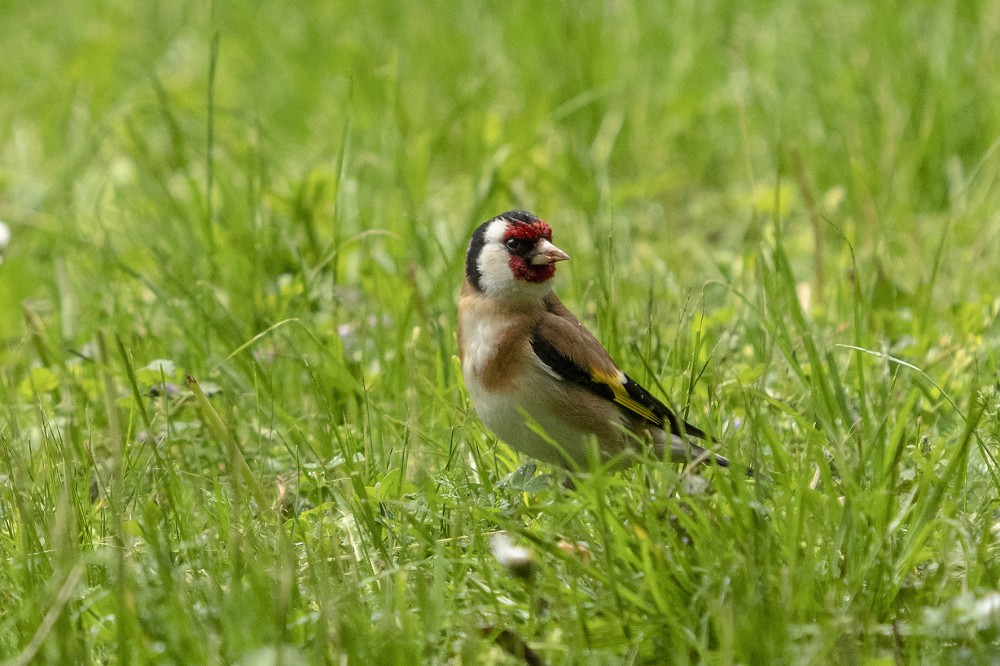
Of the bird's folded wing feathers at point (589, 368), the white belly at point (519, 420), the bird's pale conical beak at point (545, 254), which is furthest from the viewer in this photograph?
the bird's pale conical beak at point (545, 254)

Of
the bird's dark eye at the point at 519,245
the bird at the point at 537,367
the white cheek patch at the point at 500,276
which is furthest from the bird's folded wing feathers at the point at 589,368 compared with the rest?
the bird's dark eye at the point at 519,245

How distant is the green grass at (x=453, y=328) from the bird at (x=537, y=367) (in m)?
0.12

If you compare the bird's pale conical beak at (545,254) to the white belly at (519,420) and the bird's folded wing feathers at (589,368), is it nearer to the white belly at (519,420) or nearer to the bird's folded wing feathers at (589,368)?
the bird's folded wing feathers at (589,368)

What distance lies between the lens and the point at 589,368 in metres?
3.59

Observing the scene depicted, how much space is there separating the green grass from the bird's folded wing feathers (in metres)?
0.09

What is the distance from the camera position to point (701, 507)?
265cm

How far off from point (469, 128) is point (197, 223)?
4.41 ft

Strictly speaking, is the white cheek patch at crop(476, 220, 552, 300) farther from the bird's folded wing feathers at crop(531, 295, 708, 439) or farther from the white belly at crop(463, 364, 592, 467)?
the white belly at crop(463, 364, 592, 467)

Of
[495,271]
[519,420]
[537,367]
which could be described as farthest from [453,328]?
[519,420]

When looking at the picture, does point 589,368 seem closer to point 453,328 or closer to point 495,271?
point 495,271

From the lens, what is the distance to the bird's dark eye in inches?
147

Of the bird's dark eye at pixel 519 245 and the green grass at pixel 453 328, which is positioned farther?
Result: the bird's dark eye at pixel 519 245

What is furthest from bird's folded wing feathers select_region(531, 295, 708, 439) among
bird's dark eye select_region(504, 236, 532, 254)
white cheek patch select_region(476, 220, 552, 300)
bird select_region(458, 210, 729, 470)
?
bird's dark eye select_region(504, 236, 532, 254)

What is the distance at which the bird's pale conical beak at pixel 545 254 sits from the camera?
369cm
